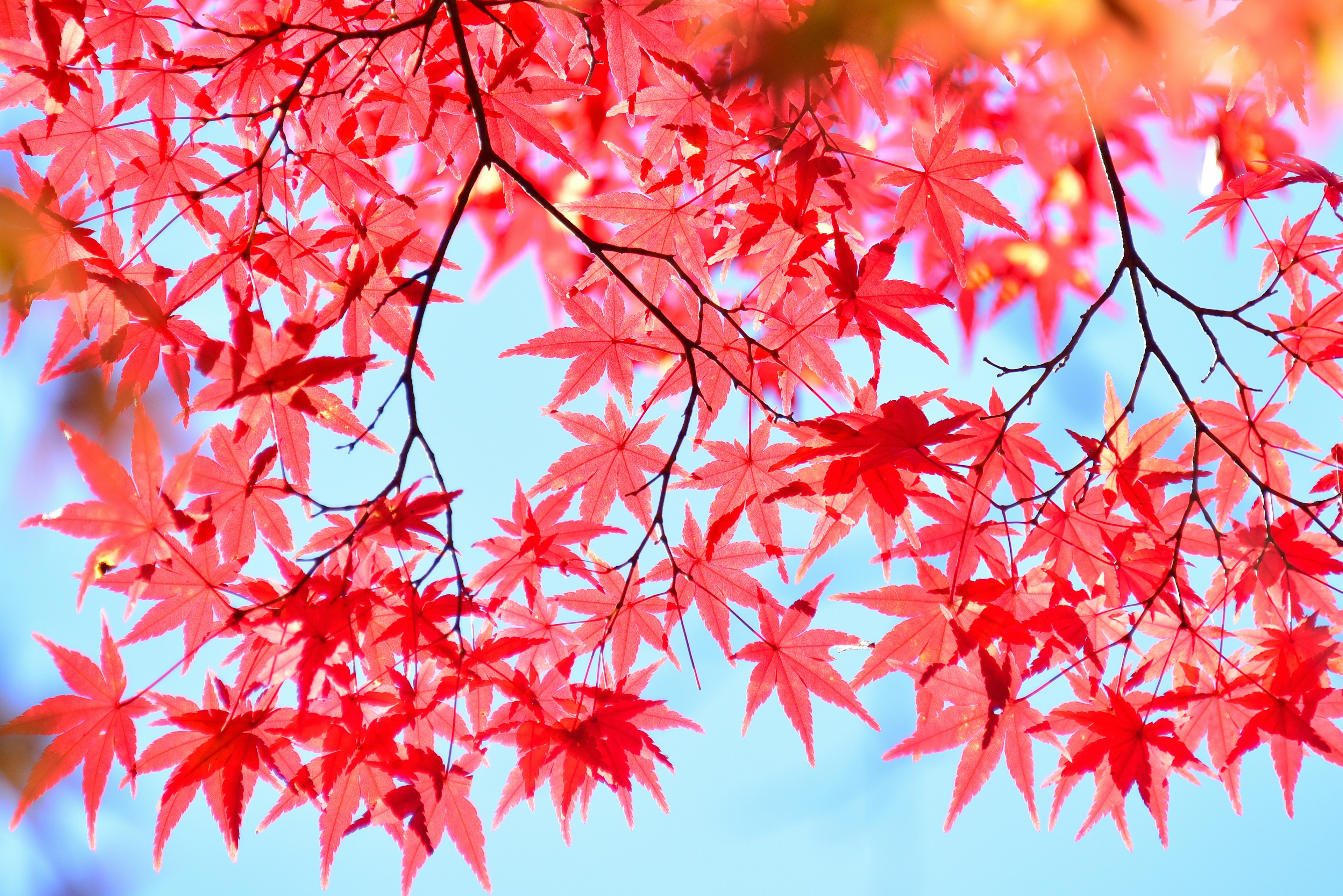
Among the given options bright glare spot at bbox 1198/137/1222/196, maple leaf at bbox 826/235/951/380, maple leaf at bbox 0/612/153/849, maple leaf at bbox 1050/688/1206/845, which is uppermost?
bright glare spot at bbox 1198/137/1222/196

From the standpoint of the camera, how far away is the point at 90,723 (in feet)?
4.63

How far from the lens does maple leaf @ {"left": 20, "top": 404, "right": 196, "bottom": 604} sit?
50.0 inches

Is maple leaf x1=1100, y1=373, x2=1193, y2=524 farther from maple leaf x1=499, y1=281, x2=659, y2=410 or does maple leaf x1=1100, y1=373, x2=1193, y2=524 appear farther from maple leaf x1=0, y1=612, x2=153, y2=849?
maple leaf x1=0, y1=612, x2=153, y2=849

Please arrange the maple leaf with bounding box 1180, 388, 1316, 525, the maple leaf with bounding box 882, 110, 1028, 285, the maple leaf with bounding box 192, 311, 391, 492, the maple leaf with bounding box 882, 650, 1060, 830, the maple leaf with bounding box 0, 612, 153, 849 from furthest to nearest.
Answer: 1. the maple leaf with bounding box 1180, 388, 1316, 525
2. the maple leaf with bounding box 882, 650, 1060, 830
3. the maple leaf with bounding box 882, 110, 1028, 285
4. the maple leaf with bounding box 0, 612, 153, 849
5. the maple leaf with bounding box 192, 311, 391, 492

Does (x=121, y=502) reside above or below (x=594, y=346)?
below

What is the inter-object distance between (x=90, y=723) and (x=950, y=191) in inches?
70.4

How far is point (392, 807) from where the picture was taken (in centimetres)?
135

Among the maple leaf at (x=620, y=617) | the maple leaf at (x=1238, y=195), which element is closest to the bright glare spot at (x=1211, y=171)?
the maple leaf at (x=1238, y=195)

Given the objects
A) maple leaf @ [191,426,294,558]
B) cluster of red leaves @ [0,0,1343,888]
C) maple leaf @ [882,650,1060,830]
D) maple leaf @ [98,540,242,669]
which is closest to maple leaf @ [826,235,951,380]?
cluster of red leaves @ [0,0,1343,888]

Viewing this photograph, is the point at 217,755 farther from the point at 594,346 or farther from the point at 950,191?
the point at 950,191

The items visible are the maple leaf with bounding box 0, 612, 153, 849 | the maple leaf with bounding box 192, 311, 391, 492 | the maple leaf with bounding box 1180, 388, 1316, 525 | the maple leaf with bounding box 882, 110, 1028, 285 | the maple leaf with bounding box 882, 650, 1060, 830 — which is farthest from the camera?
the maple leaf with bounding box 1180, 388, 1316, 525

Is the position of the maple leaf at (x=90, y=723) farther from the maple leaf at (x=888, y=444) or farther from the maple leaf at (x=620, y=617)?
the maple leaf at (x=888, y=444)

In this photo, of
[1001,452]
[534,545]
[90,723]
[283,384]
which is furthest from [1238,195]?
[90,723]

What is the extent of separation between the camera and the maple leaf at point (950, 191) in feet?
4.87
